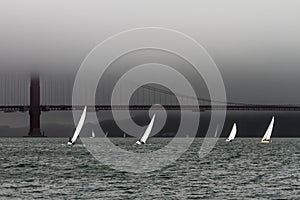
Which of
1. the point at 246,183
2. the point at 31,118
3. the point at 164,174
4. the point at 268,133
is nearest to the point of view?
the point at 246,183

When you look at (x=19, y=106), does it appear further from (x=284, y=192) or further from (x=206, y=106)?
Answer: (x=284, y=192)

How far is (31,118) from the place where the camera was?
581ft

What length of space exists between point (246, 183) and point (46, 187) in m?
12.5

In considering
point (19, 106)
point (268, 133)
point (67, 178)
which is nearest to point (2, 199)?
point (67, 178)

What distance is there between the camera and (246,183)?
4953cm

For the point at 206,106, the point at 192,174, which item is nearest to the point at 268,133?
the point at 206,106

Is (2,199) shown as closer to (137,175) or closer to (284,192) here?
(284,192)

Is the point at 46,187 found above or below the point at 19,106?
below

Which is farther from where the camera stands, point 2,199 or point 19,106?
point 19,106

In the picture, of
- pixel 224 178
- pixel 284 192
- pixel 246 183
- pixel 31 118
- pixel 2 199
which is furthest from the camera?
pixel 31 118

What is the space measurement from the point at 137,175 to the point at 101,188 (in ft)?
37.8

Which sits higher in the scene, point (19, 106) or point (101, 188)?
point (19, 106)

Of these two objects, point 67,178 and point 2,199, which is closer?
point 2,199

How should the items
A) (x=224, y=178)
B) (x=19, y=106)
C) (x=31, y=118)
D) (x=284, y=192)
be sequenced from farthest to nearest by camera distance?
(x=31, y=118), (x=19, y=106), (x=224, y=178), (x=284, y=192)
